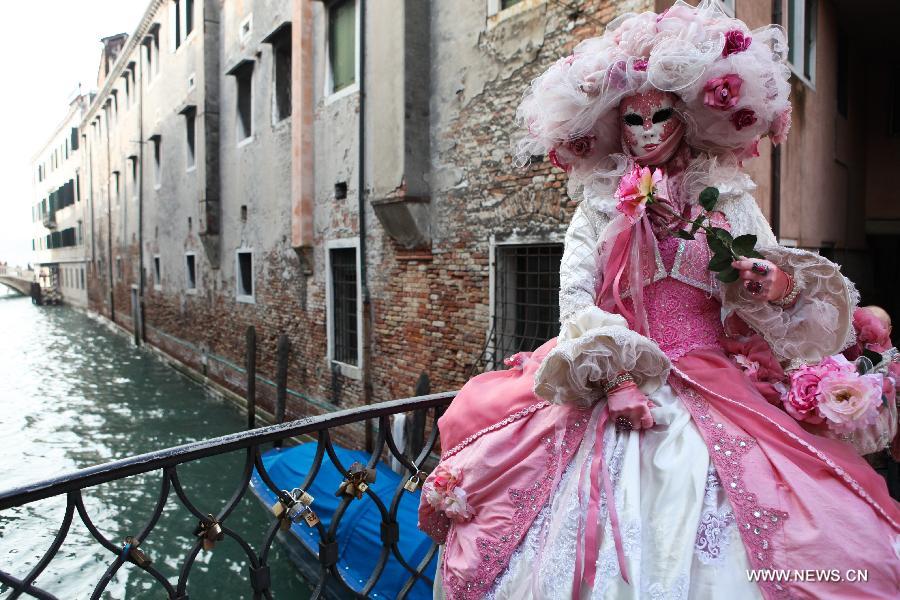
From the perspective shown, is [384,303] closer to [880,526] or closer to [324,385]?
[324,385]

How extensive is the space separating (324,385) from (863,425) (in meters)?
7.88

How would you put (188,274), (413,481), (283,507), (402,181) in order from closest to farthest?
(283,507), (413,481), (402,181), (188,274)

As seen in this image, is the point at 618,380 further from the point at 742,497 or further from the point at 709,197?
the point at 709,197

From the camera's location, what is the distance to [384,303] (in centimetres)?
732

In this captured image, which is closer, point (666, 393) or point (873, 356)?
point (666, 393)

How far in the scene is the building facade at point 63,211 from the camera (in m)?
31.7

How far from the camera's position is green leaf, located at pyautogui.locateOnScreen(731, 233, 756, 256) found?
1520 millimetres

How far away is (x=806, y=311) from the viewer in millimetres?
1653

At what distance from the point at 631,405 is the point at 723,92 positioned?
95 centimetres

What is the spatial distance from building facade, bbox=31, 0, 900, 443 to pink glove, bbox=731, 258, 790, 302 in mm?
3380

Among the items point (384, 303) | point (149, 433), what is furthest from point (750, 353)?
point (149, 433)

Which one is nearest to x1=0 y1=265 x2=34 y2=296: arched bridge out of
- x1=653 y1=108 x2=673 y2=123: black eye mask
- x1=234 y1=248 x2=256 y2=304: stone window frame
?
x1=234 y1=248 x2=256 y2=304: stone window frame

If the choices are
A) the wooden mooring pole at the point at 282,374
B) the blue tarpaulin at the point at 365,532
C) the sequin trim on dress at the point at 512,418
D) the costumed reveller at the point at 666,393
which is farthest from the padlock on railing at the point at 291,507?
the wooden mooring pole at the point at 282,374

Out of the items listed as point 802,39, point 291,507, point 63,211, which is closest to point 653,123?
point 291,507
